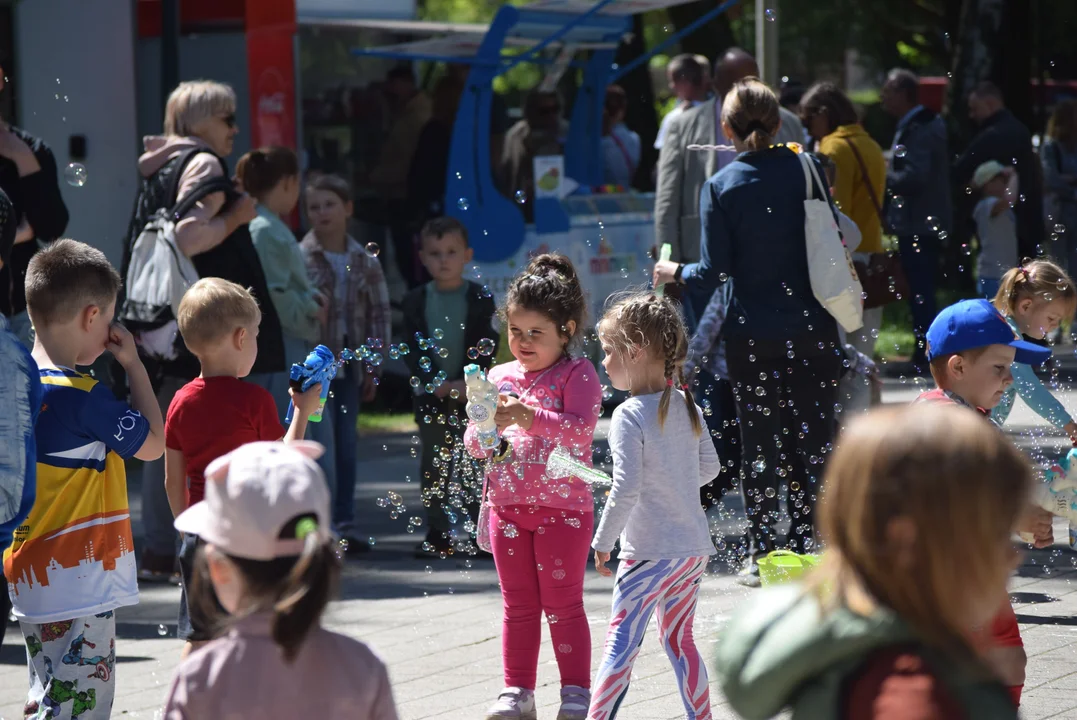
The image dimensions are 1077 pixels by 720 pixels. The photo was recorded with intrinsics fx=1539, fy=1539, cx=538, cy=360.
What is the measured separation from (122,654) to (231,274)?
177cm

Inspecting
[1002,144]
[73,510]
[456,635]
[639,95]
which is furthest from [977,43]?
[73,510]

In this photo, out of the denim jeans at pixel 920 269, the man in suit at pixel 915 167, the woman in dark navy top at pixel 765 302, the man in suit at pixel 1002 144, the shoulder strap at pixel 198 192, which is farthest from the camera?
the man in suit at pixel 1002 144

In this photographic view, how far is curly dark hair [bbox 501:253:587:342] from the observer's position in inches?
188

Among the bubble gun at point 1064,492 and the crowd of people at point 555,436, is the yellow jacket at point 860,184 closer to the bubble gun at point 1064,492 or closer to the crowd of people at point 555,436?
the crowd of people at point 555,436

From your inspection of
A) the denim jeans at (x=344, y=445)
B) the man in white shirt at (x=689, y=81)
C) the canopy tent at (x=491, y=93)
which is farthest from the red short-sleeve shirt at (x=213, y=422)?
the man in white shirt at (x=689, y=81)

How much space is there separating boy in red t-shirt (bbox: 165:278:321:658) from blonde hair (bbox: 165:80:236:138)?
8.07ft

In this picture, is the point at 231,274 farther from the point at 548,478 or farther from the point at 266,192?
the point at 548,478

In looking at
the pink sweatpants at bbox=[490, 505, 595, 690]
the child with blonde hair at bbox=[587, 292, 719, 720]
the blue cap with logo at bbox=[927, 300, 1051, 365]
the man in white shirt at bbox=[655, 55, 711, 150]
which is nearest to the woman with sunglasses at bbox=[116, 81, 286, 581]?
the pink sweatpants at bbox=[490, 505, 595, 690]

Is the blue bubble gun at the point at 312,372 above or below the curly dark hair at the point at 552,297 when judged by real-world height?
below

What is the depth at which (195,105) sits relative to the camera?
677 cm

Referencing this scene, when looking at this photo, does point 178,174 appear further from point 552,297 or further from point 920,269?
point 920,269

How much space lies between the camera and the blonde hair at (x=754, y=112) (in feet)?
20.5

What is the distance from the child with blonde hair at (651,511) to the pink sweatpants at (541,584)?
1.22 ft

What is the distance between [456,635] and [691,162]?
3263mm
